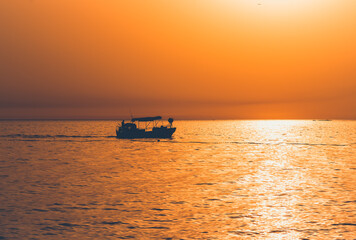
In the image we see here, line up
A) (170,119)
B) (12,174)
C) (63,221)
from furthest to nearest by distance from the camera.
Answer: (170,119), (12,174), (63,221)

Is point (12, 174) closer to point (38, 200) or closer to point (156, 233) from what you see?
point (38, 200)

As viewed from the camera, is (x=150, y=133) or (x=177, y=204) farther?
(x=150, y=133)

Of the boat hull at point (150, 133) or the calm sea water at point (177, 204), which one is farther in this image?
the boat hull at point (150, 133)

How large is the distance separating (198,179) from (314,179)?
10.7 metres

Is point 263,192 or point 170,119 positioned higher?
point 170,119

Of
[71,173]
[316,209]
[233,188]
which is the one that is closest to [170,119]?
[71,173]

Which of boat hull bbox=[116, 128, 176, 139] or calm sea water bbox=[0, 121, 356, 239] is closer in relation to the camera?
calm sea water bbox=[0, 121, 356, 239]

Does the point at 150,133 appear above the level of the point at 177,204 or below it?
above

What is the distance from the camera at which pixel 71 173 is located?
131 ft

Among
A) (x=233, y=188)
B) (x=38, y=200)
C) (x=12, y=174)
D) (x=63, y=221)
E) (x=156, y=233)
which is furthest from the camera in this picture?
(x=12, y=174)

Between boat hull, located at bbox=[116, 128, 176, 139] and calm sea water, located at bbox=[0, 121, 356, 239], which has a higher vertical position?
boat hull, located at bbox=[116, 128, 176, 139]

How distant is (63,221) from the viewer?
20.0 meters

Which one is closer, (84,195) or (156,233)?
(156,233)

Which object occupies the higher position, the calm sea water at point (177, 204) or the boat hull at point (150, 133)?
the boat hull at point (150, 133)
